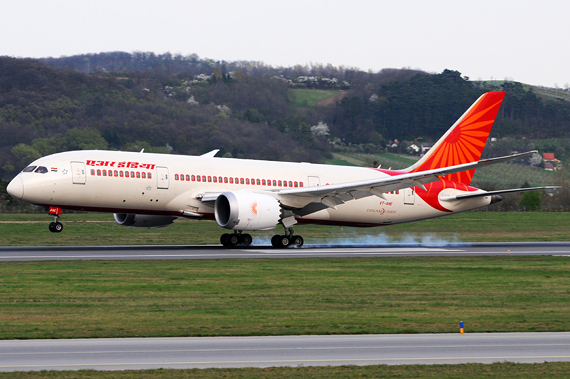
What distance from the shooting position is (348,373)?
1121cm

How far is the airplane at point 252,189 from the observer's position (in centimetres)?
3312

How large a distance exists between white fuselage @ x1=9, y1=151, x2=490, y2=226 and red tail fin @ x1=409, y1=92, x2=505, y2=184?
3.84 meters

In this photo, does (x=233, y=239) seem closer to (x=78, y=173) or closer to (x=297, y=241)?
(x=297, y=241)

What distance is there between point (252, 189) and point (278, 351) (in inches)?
938

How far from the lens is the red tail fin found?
135 feet

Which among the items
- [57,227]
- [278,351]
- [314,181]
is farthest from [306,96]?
[278,351]

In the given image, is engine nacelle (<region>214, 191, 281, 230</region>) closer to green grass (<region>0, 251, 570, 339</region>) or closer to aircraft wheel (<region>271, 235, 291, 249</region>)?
aircraft wheel (<region>271, 235, 291, 249</region>)

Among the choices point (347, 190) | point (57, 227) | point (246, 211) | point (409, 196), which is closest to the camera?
point (57, 227)

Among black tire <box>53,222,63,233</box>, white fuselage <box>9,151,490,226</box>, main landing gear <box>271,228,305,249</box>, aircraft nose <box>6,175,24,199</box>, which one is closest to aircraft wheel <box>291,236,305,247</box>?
main landing gear <box>271,228,305,249</box>

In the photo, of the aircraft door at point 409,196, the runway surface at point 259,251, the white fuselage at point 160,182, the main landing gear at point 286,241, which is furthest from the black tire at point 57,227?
the aircraft door at point 409,196

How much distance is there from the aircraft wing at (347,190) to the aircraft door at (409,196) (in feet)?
12.5

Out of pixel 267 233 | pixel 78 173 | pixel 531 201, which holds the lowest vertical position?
pixel 267 233

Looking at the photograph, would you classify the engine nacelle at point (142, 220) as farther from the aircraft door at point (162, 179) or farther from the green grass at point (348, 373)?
the green grass at point (348, 373)

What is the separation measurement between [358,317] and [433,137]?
102071 mm
